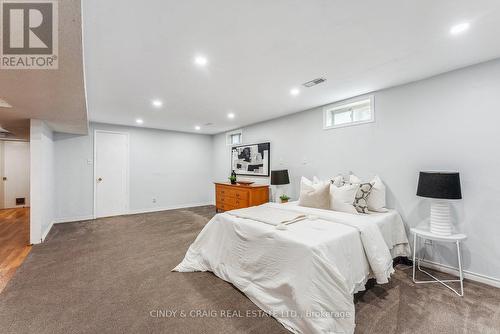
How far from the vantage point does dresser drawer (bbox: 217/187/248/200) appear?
503 centimetres

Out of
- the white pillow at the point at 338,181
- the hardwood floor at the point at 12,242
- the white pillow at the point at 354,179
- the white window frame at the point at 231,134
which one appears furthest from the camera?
the white window frame at the point at 231,134

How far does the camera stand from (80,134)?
521cm

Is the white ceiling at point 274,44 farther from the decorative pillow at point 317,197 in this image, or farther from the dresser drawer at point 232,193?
the dresser drawer at point 232,193

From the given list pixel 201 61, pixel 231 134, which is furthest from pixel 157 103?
pixel 231 134

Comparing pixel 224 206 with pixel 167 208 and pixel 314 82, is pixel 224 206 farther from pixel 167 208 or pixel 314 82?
pixel 314 82

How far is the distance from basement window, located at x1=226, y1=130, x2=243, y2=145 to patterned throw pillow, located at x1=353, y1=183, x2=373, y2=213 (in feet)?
12.4

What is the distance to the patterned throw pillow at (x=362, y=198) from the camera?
2.92 m

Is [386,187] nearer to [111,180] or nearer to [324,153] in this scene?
[324,153]

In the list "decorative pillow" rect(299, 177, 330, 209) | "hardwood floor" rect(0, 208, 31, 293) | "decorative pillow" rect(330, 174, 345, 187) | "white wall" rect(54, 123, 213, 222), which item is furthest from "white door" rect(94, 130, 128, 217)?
"decorative pillow" rect(330, 174, 345, 187)

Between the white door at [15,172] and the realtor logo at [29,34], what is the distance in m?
6.89

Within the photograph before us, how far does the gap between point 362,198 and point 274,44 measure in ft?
7.51

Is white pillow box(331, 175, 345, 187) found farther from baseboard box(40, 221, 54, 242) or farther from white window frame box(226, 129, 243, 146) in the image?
baseboard box(40, 221, 54, 242)

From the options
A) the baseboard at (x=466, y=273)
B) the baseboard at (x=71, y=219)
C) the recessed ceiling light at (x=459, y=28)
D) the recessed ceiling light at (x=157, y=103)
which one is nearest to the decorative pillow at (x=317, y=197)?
Result: the baseboard at (x=466, y=273)

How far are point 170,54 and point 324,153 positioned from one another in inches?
117
